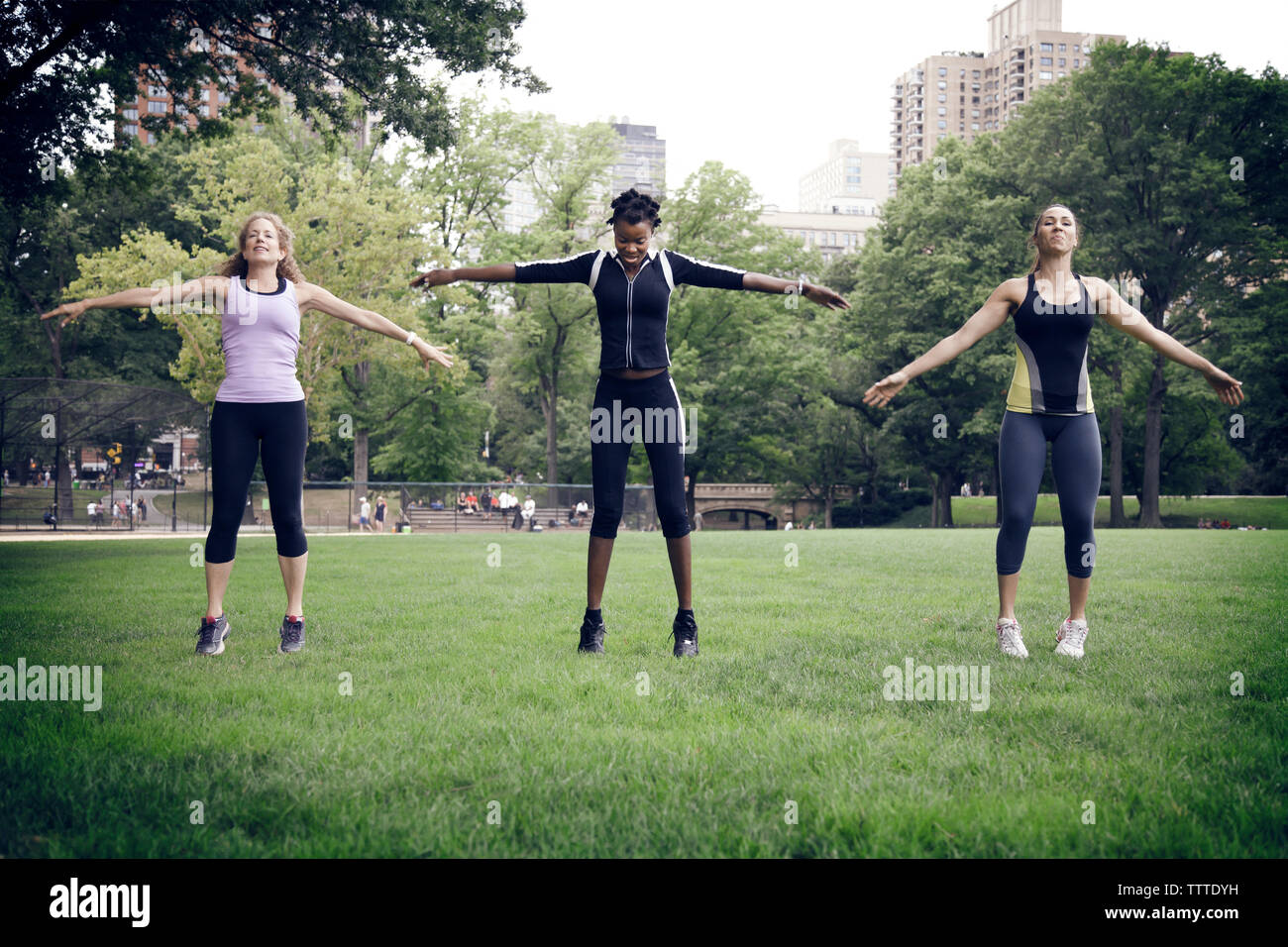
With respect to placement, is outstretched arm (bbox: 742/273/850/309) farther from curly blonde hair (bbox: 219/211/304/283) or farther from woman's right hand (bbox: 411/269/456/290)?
curly blonde hair (bbox: 219/211/304/283)

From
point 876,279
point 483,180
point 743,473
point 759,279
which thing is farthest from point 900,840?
point 743,473

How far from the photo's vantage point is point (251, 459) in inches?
219

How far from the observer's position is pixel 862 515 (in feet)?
193

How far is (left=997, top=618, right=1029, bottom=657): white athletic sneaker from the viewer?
523 centimetres

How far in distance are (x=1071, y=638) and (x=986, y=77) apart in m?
189

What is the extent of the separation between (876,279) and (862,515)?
1726 cm

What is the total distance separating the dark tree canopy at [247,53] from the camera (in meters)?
12.7

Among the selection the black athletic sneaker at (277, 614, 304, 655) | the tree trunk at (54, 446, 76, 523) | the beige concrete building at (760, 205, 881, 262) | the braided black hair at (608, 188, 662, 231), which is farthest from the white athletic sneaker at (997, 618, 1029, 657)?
the beige concrete building at (760, 205, 881, 262)

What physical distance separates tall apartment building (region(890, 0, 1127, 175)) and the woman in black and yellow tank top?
167581 millimetres

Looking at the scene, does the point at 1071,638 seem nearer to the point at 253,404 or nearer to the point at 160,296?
the point at 253,404

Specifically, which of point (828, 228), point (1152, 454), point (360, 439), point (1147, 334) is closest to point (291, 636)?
point (1147, 334)

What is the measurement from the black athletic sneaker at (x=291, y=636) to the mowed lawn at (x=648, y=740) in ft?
0.39
